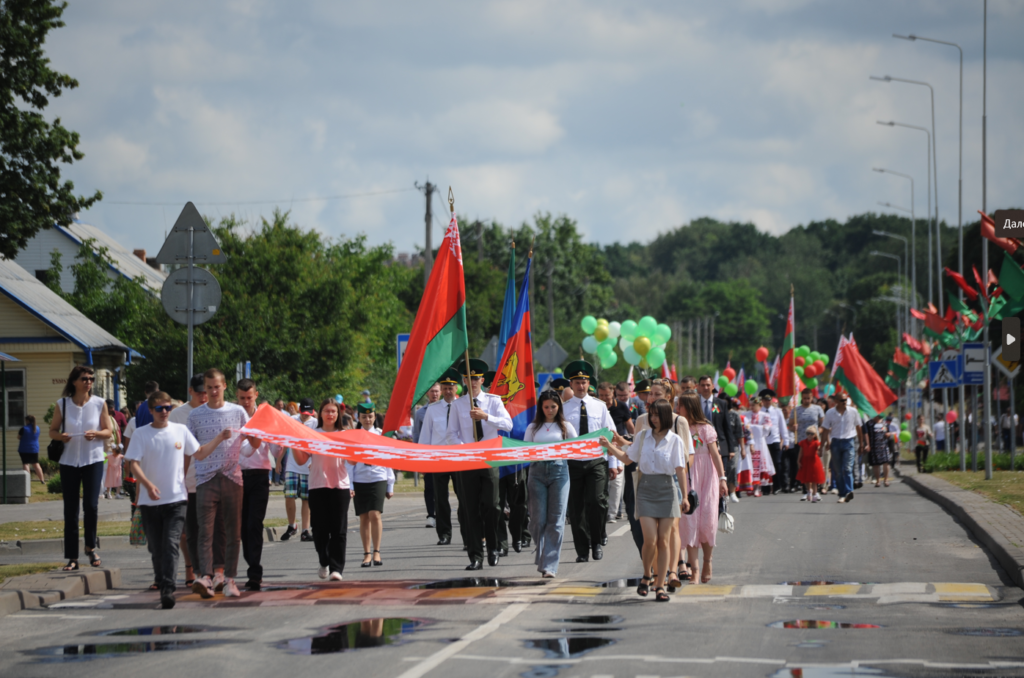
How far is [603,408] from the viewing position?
12.8 m

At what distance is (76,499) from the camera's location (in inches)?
483

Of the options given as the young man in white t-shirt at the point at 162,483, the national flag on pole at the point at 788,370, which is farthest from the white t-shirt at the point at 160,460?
the national flag on pole at the point at 788,370

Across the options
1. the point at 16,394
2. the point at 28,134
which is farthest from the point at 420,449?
the point at 16,394

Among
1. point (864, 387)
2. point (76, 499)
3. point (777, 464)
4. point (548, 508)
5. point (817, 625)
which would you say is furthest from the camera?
point (864, 387)

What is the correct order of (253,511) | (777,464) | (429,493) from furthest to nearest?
(777,464) < (429,493) < (253,511)

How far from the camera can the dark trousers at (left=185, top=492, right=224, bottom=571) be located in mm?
10617

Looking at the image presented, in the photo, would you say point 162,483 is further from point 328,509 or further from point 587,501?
point 587,501

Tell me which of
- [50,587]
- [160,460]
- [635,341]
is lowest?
[50,587]

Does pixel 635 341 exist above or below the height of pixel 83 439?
above

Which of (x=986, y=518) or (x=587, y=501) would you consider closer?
(x=587, y=501)

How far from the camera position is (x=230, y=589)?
10438 millimetres

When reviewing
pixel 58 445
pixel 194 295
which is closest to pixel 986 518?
pixel 194 295

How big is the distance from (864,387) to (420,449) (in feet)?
55.2

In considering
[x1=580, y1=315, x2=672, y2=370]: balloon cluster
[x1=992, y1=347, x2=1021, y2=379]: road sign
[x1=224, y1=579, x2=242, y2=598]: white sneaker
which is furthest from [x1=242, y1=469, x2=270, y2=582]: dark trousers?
[x1=580, y1=315, x2=672, y2=370]: balloon cluster
